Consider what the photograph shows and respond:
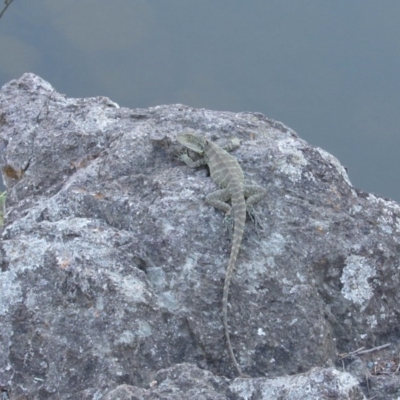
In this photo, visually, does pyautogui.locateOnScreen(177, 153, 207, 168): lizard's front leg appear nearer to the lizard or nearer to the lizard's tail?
the lizard

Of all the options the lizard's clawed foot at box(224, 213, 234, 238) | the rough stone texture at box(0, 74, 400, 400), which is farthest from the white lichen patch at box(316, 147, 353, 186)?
the lizard's clawed foot at box(224, 213, 234, 238)

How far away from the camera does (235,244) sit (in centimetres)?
526

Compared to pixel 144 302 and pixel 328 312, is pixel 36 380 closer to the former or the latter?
pixel 144 302

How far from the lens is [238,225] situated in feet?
17.8

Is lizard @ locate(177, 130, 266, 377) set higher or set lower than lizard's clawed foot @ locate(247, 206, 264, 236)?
higher

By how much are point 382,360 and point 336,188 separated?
1.24m

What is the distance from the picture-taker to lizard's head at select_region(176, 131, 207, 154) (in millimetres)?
5980

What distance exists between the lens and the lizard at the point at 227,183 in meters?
5.38

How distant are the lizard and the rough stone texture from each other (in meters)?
0.08

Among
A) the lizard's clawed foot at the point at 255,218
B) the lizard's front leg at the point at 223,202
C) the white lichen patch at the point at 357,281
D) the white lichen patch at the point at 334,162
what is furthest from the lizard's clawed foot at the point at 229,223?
the white lichen patch at the point at 334,162

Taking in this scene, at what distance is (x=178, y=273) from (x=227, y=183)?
94cm

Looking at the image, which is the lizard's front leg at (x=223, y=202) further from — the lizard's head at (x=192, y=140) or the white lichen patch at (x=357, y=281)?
→ the white lichen patch at (x=357, y=281)

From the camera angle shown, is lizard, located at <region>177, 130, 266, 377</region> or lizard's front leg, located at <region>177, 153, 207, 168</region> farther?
lizard's front leg, located at <region>177, 153, 207, 168</region>

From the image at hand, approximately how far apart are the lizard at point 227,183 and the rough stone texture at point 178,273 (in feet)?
0.27
